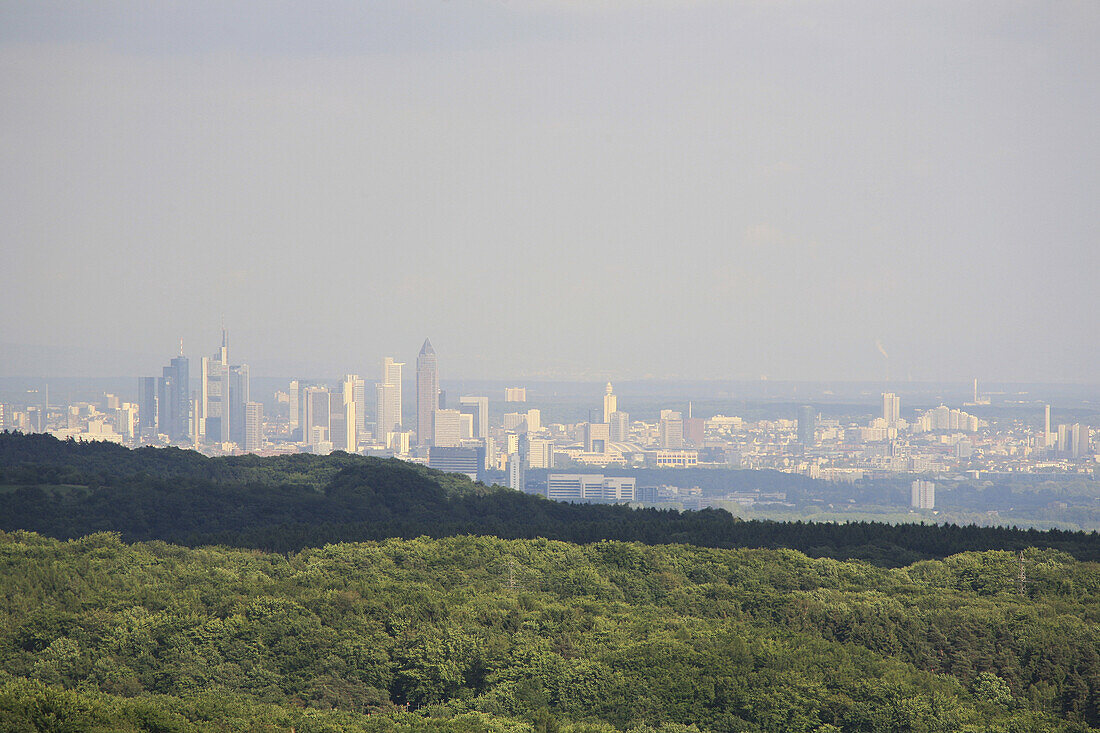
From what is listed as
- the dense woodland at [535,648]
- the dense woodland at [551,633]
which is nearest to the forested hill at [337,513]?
the dense woodland at [551,633]

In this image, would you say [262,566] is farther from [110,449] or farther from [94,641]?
[110,449]

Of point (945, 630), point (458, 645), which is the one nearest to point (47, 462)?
point (458, 645)

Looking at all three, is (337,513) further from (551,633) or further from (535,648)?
(535,648)

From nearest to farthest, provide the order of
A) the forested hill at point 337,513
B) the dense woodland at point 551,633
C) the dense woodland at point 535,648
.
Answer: the dense woodland at point 535,648 → the dense woodland at point 551,633 → the forested hill at point 337,513

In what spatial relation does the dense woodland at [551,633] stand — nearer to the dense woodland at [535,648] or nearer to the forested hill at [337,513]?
the dense woodland at [535,648]

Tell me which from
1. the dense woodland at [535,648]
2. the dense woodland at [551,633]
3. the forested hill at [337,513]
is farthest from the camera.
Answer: the forested hill at [337,513]
